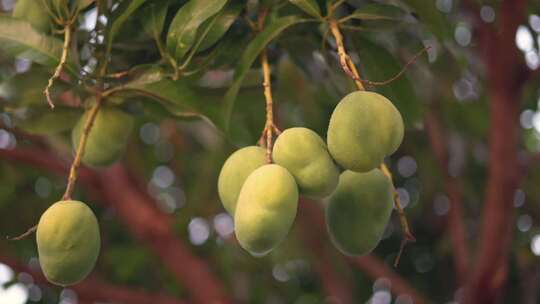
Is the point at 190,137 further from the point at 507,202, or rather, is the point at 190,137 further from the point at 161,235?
the point at 507,202

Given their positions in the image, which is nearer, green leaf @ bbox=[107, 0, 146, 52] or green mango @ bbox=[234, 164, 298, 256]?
green mango @ bbox=[234, 164, 298, 256]

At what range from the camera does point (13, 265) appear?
185 cm

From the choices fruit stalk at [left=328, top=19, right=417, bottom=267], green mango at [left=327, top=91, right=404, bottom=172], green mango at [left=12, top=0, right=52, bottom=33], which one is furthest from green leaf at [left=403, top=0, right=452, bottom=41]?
green mango at [left=12, top=0, right=52, bottom=33]

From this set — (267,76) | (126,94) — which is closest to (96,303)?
(126,94)

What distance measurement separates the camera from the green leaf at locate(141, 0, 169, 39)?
0.93 metres

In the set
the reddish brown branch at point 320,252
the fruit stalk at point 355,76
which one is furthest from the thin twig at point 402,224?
the reddish brown branch at point 320,252

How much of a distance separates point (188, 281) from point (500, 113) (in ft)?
3.19

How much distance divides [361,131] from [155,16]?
0.31 metres

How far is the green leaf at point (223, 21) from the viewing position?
926 mm

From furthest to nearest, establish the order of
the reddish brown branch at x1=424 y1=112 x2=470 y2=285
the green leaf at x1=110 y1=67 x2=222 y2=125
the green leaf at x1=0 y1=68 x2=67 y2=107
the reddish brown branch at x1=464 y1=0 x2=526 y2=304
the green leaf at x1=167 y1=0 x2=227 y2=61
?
the reddish brown branch at x1=424 y1=112 x2=470 y2=285, the reddish brown branch at x1=464 y1=0 x2=526 y2=304, the green leaf at x1=0 y1=68 x2=67 y2=107, the green leaf at x1=110 y1=67 x2=222 y2=125, the green leaf at x1=167 y1=0 x2=227 y2=61

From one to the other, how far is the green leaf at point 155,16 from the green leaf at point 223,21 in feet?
0.18

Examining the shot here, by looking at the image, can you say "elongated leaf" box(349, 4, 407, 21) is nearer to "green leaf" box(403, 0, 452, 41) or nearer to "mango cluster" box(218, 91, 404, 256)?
"green leaf" box(403, 0, 452, 41)

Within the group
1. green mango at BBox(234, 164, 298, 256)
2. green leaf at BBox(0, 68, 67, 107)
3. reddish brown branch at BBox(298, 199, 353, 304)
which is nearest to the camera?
green mango at BBox(234, 164, 298, 256)

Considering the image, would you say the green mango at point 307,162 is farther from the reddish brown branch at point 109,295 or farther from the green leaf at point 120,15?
the reddish brown branch at point 109,295
